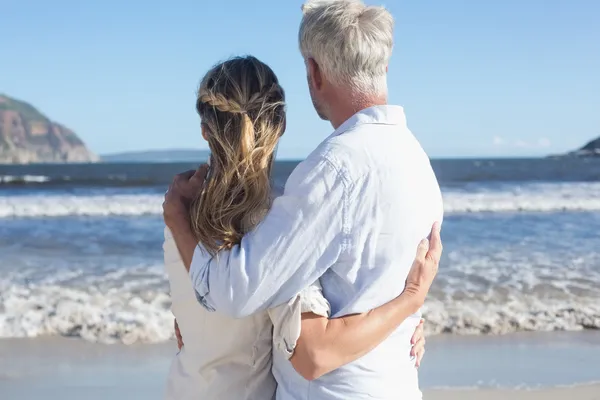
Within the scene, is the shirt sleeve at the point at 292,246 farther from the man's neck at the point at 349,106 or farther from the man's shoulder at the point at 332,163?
the man's neck at the point at 349,106

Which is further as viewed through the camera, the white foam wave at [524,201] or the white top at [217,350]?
the white foam wave at [524,201]

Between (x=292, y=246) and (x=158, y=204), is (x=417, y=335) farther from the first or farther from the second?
(x=158, y=204)

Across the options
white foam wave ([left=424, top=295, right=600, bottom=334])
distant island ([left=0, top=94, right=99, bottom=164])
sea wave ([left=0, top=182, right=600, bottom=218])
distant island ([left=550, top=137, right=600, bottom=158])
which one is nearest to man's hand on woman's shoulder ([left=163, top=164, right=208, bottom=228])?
white foam wave ([left=424, top=295, right=600, bottom=334])

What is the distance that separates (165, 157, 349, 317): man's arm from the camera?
4.61ft

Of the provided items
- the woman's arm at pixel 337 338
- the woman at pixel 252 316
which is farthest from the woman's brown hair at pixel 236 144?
the woman's arm at pixel 337 338

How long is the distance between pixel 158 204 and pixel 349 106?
16255mm

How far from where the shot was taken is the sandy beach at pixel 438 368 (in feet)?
13.3

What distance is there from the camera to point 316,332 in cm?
145

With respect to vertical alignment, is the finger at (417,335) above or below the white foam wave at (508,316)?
above

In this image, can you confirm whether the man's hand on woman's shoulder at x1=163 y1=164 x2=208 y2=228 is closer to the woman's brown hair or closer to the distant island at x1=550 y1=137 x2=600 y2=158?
the woman's brown hair

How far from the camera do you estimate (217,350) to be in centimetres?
164

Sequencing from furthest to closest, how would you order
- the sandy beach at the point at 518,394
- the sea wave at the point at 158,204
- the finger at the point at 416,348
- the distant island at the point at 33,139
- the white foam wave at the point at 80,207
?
the distant island at the point at 33,139 → the sea wave at the point at 158,204 → the white foam wave at the point at 80,207 → the sandy beach at the point at 518,394 → the finger at the point at 416,348

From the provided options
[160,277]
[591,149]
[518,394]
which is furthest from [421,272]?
[591,149]

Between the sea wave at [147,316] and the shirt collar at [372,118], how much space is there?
155 inches
